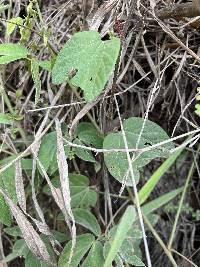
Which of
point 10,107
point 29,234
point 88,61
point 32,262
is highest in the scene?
point 88,61

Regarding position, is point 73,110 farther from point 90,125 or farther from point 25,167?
point 25,167

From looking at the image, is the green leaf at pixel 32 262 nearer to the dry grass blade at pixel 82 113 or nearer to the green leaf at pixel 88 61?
the dry grass blade at pixel 82 113

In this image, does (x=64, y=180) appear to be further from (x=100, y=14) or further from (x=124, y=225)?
(x=100, y=14)

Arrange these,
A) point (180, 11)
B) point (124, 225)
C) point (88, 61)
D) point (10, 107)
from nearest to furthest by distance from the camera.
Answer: point (124, 225)
point (88, 61)
point (180, 11)
point (10, 107)

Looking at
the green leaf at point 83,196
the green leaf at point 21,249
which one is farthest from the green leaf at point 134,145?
the green leaf at point 21,249

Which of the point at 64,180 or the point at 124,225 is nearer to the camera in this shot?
the point at 124,225

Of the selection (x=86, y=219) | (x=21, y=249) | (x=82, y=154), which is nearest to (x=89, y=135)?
(x=82, y=154)

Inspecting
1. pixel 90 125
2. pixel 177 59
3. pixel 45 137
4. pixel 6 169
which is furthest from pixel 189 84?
pixel 6 169
